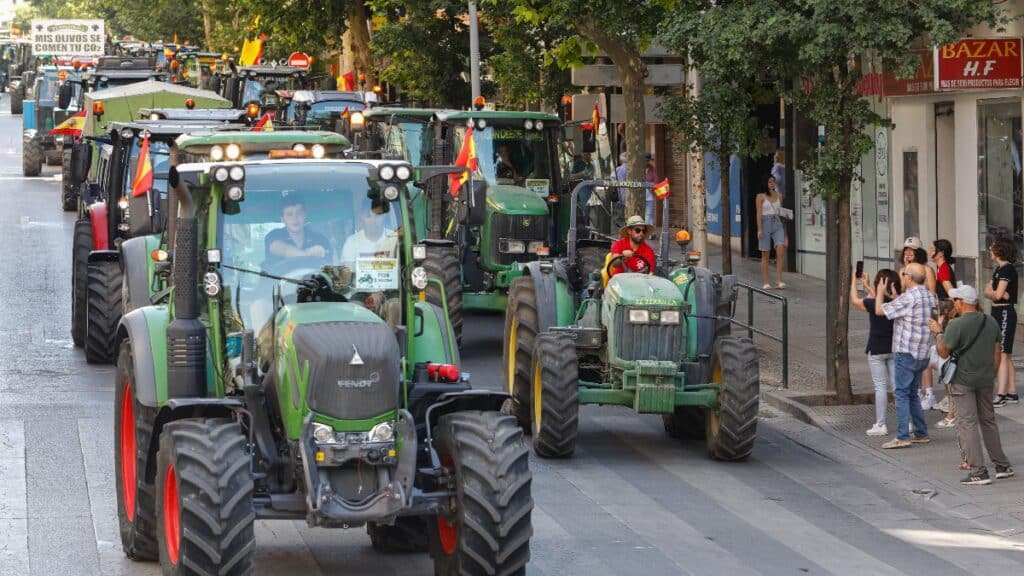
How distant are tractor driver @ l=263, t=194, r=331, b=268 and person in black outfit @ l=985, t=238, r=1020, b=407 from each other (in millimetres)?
8881

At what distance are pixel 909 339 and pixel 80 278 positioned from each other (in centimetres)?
984

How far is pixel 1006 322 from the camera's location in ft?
58.0

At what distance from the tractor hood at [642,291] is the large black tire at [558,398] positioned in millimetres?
607

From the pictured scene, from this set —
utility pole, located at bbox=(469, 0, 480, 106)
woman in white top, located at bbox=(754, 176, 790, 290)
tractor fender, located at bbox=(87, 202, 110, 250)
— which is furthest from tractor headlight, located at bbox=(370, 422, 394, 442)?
utility pole, located at bbox=(469, 0, 480, 106)

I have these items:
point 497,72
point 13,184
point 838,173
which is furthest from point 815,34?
point 13,184

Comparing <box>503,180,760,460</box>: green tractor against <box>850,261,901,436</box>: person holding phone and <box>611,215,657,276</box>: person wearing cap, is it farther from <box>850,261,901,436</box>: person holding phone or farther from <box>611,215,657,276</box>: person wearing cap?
<box>850,261,901,436</box>: person holding phone

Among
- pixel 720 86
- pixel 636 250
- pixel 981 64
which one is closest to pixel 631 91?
pixel 720 86

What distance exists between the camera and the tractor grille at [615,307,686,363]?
605 inches

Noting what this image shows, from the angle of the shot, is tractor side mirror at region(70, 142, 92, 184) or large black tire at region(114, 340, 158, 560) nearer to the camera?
large black tire at region(114, 340, 158, 560)

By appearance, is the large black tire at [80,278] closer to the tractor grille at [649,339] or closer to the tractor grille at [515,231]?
Result: the tractor grille at [515,231]

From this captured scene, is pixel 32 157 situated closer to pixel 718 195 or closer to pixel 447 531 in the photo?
pixel 718 195

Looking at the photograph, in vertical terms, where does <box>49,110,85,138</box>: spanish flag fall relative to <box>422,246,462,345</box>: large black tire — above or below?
above

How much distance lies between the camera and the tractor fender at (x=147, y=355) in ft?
35.8

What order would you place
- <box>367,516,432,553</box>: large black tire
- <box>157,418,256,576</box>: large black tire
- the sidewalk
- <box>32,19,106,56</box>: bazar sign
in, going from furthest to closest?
<box>32,19,106,56</box>: bazar sign, the sidewalk, <box>367,516,432,553</box>: large black tire, <box>157,418,256,576</box>: large black tire
